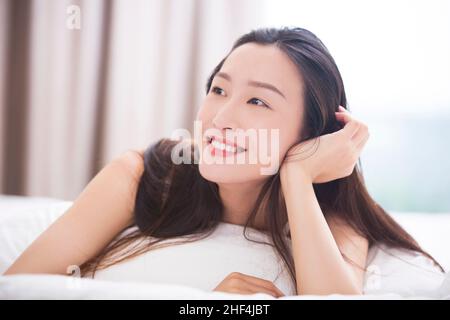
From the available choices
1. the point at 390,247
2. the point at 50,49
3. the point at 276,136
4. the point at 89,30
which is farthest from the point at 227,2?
the point at 390,247

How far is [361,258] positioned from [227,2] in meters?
1.22

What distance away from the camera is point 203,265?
2.64ft

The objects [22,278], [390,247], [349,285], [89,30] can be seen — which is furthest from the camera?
[89,30]

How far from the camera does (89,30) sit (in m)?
1.62

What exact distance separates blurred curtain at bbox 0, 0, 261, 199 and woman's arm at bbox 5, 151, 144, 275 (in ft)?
2.45

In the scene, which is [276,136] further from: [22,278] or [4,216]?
[4,216]

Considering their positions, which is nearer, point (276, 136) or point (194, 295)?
point (194, 295)

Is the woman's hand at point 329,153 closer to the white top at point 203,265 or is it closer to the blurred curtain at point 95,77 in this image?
the white top at point 203,265

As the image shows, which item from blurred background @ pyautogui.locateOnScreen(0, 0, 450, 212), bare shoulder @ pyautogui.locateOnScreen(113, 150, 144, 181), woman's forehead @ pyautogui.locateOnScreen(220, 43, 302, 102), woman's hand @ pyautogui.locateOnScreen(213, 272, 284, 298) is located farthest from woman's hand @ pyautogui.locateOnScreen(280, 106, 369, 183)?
blurred background @ pyautogui.locateOnScreen(0, 0, 450, 212)

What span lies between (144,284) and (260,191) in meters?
0.47

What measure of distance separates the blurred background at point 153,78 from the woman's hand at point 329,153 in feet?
1.67

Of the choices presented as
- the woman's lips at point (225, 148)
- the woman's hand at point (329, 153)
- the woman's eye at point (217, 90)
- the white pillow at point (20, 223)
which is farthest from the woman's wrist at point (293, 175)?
the white pillow at point (20, 223)

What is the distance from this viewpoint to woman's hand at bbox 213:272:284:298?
2.36 feet

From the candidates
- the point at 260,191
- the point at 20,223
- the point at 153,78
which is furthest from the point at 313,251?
the point at 153,78
